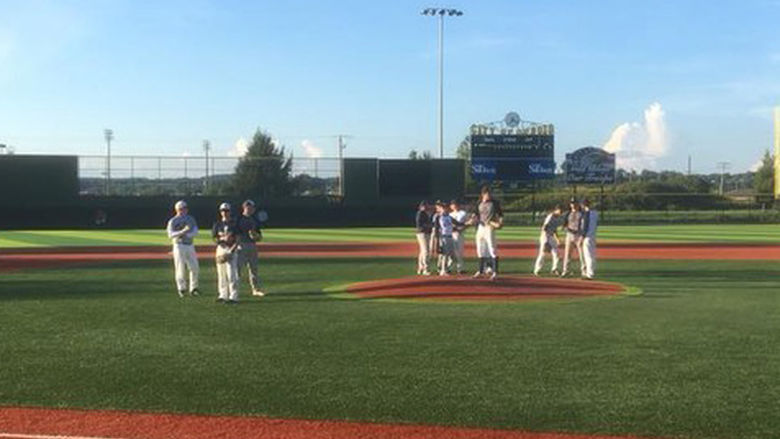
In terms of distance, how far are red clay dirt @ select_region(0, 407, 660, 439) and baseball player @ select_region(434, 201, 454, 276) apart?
39.2ft

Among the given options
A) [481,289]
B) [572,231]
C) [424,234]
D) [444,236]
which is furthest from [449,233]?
[481,289]

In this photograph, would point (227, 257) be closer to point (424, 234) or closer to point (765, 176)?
point (424, 234)

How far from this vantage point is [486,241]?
16688 millimetres

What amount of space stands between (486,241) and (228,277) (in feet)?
18.4

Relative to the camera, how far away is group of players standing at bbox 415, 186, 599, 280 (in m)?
16.8

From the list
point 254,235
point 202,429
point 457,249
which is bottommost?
point 202,429

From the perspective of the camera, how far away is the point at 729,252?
1072 inches

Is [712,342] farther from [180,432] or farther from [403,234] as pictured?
[403,234]

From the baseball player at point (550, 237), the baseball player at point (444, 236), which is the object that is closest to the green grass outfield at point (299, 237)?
the baseball player at point (444, 236)

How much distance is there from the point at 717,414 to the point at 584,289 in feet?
28.4

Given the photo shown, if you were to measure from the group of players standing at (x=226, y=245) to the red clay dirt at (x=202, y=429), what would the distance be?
277 inches

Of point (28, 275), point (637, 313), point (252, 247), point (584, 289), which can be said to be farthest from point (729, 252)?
point (28, 275)

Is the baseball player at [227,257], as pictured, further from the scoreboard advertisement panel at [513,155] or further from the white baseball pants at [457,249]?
the scoreboard advertisement panel at [513,155]

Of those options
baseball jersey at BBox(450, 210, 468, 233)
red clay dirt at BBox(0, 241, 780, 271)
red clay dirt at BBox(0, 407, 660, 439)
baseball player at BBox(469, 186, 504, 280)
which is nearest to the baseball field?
red clay dirt at BBox(0, 407, 660, 439)
